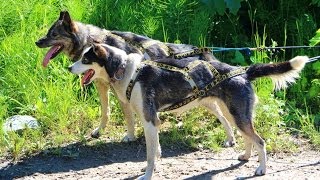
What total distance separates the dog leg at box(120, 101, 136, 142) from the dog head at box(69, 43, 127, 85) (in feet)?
3.41

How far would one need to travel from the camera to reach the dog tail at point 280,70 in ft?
18.4

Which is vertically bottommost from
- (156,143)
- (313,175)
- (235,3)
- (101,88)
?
(313,175)

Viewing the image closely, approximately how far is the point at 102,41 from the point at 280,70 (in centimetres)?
197

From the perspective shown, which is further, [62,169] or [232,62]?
[232,62]

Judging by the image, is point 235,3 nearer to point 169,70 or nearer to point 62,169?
point 169,70

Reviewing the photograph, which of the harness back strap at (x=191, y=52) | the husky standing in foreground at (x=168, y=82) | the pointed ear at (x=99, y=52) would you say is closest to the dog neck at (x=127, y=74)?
the husky standing in foreground at (x=168, y=82)

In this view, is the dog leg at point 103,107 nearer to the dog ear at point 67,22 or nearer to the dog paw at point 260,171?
the dog ear at point 67,22

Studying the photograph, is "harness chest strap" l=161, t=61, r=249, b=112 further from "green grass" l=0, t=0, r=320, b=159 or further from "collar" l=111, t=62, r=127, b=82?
"green grass" l=0, t=0, r=320, b=159

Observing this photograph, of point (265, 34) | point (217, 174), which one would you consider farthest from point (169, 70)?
point (265, 34)

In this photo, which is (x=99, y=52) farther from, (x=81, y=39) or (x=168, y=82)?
(x=81, y=39)

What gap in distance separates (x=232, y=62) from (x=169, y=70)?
2.52 metres

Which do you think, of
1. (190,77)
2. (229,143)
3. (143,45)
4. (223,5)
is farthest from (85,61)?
(223,5)

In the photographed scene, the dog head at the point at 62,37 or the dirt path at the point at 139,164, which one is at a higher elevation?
the dog head at the point at 62,37

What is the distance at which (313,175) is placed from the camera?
587cm
